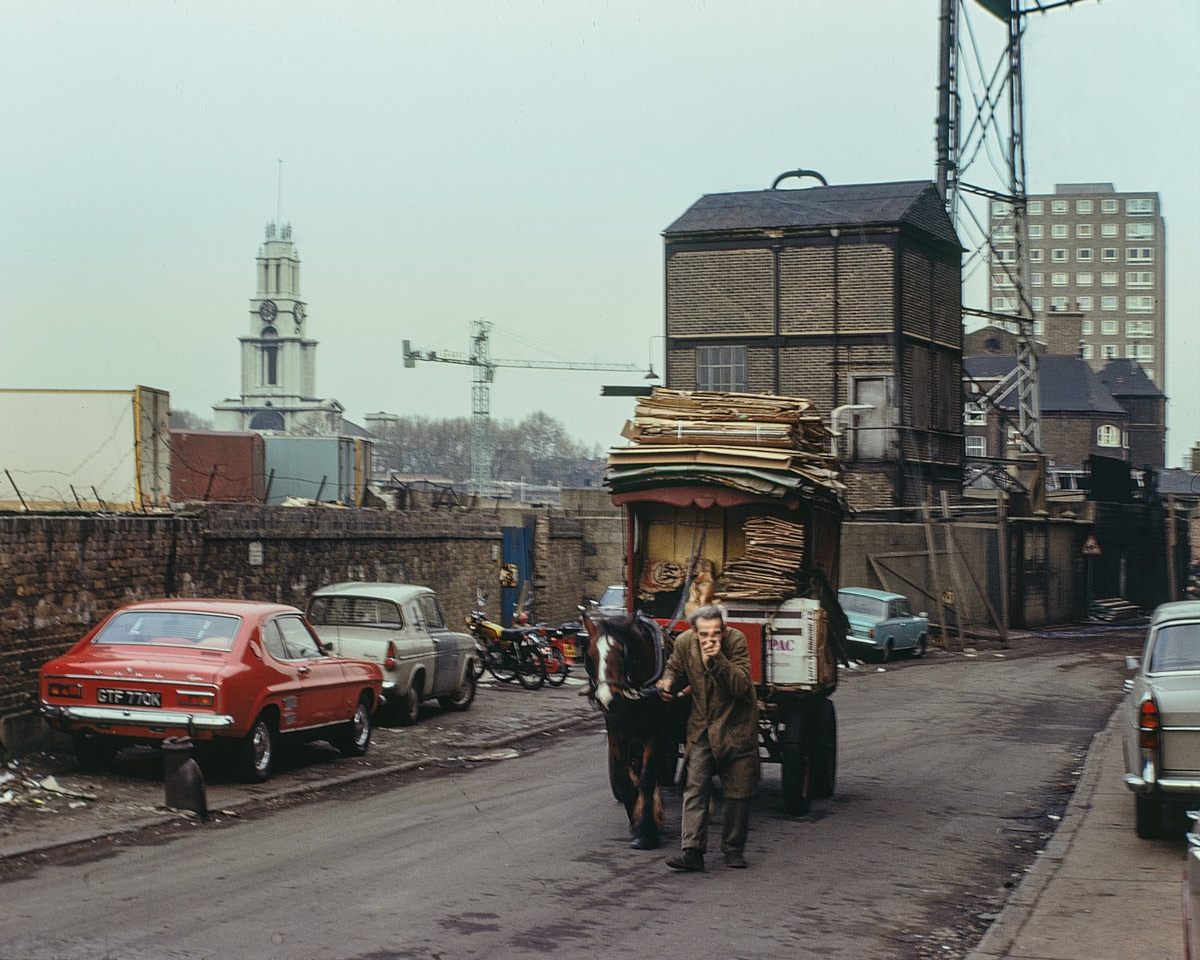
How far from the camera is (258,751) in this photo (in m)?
13.7

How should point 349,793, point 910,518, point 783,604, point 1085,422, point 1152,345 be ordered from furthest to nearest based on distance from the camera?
point 1152,345 → point 1085,422 → point 910,518 → point 349,793 → point 783,604

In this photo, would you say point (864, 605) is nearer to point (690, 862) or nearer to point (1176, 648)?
point (1176, 648)

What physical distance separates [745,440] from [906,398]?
109 feet

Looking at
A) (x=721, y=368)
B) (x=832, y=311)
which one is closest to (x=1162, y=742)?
(x=832, y=311)

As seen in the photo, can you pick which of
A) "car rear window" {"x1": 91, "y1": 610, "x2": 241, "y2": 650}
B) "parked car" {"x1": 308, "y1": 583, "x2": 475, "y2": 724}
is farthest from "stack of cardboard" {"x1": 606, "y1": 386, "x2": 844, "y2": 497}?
"parked car" {"x1": 308, "y1": 583, "x2": 475, "y2": 724}

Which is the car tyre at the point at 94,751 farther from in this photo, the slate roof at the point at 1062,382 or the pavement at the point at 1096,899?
the slate roof at the point at 1062,382

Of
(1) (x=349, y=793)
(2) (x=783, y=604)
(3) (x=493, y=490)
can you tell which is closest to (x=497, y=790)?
(1) (x=349, y=793)

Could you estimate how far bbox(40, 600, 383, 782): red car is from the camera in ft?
42.6

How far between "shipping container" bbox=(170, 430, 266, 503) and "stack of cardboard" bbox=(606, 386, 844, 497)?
88.3 feet

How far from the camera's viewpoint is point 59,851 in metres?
10.2

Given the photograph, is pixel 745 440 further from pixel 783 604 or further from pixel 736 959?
pixel 736 959

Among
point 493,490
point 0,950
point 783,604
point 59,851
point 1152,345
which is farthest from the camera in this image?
point 1152,345

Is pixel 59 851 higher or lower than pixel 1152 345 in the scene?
lower

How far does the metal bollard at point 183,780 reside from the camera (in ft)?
38.9
